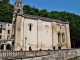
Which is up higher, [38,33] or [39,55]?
[38,33]

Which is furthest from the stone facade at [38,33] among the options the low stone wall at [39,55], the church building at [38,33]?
the low stone wall at [39,55]

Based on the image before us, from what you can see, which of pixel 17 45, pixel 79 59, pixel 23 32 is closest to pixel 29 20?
pixel 23 32

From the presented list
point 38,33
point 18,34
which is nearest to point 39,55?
point 18,34

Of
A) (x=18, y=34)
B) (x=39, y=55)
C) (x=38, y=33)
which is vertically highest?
(x=38, y=33)

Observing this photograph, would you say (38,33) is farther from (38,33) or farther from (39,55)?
(39,55)

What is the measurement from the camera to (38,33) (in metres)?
47.1

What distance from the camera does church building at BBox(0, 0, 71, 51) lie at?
4325cm

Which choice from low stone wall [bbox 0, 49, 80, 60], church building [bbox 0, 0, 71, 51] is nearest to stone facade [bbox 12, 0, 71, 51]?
church building [bbox 0, 0, 71, 51]

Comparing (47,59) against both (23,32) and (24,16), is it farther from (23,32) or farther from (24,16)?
(24,16)

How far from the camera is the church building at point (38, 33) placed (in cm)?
4325

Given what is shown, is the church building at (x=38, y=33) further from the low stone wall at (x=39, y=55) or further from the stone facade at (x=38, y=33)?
the low stone wall at (x=39, y=55)

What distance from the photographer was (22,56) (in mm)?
20922

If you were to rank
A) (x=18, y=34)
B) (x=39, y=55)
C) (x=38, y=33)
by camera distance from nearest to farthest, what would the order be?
(x=39, y=55)
(x=18, y=34)
(x=38, y=33)

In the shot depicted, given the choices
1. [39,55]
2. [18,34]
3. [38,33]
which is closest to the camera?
[39,55]
